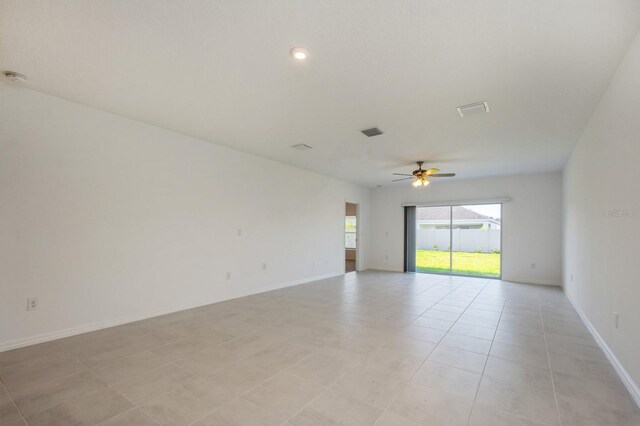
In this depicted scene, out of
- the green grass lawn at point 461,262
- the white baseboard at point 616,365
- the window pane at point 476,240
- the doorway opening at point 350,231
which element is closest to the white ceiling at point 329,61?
the white baseboard at point 616,365

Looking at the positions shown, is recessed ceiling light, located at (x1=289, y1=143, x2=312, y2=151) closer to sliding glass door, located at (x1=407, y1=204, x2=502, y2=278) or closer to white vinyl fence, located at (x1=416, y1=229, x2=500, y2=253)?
sliding glass door, located at (x1=407, y1=204, x2=502, y2=278)

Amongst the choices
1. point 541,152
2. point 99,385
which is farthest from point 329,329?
point 541,152

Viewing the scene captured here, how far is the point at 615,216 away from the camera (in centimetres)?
271

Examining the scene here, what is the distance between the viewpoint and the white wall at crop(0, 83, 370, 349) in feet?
9.96

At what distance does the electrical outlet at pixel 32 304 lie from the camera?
3.06 m

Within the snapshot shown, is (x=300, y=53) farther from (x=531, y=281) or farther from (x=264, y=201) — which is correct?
(x=531, y=281)

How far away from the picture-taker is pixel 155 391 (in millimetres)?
2225

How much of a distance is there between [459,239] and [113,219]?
796 centimetres

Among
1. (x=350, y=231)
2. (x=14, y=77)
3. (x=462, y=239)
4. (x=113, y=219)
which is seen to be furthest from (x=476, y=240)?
(x=14, y=77)

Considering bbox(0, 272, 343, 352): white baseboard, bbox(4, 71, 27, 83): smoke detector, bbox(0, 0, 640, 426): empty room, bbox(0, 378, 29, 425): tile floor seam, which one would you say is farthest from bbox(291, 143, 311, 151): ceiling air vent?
bbox(0, 378, 29, 425): tile floor seam

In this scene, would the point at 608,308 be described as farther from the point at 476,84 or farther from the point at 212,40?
the point at 212,40

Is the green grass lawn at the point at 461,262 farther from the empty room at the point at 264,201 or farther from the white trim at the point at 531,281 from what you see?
the empty room at the point at 264,201

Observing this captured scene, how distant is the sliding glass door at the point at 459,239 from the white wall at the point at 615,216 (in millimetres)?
3720

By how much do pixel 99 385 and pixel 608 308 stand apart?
4.55 meters
